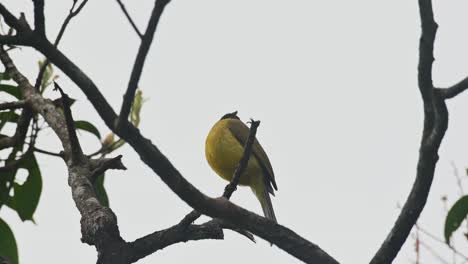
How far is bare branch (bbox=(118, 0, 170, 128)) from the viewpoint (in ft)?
6.38

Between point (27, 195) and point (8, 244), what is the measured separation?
0.40 metres

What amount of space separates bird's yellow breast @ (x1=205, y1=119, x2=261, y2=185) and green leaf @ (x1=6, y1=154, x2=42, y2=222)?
187cm

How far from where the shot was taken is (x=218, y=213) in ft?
7.83

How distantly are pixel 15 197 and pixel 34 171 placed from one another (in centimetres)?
18

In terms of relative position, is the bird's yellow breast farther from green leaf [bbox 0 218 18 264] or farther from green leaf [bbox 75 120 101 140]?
green leaf [bbox 0 218 18 264]

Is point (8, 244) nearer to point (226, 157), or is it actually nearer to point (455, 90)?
point (226, 157)

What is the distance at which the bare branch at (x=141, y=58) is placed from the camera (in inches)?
76.6

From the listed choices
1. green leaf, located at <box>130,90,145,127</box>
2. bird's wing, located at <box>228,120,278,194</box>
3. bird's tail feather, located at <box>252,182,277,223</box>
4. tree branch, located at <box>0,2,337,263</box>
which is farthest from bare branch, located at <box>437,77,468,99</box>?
bird's wing, located at <box>228,120,278,194</box>

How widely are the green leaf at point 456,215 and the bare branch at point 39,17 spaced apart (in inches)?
63.7

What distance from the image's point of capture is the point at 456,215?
117 inches

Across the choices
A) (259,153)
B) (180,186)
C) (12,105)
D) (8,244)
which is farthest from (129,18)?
(259,153)

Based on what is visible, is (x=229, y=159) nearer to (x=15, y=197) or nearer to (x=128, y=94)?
(x=15, y=197)

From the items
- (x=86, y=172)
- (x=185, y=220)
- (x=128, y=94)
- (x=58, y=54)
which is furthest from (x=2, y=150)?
(x=128, y=94)

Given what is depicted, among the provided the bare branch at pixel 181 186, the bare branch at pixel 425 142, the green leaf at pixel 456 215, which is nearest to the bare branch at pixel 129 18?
the bare branch at pixel 181 186
